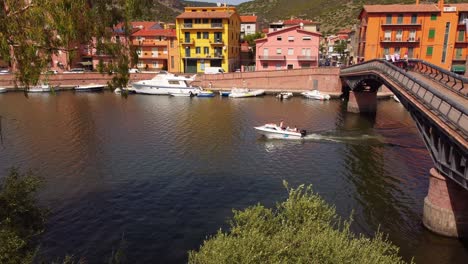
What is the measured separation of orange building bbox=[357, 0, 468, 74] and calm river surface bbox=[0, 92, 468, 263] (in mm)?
30561

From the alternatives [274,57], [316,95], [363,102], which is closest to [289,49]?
[274,57]

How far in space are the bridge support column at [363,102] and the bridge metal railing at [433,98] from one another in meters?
12.9

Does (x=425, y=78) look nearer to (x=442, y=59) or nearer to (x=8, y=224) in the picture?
(x=8, y=224)

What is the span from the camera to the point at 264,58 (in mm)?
95625

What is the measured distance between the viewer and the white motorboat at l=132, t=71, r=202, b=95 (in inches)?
3305

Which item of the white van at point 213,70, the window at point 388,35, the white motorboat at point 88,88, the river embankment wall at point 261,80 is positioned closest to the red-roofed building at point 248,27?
the white van at point 213,70

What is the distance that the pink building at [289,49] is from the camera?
93562 mm

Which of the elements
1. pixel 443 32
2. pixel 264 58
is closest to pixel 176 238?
pixel 264 58

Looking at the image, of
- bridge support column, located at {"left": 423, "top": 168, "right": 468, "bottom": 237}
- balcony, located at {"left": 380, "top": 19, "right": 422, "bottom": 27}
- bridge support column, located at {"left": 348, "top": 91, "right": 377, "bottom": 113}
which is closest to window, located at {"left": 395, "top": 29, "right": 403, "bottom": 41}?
balcony, located at {"left": 380, "top": 19, "right": 422, "bottom": 27}

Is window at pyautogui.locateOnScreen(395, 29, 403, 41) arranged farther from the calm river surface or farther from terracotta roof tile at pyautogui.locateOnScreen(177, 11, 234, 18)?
terracotta roof tile at pyautogui.locateOnScreen(177, 11, 234, 18)

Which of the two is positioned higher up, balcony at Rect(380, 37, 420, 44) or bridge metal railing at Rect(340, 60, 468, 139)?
balcony at Rect(380, 37, 420, 44)

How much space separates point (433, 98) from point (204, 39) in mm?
76997

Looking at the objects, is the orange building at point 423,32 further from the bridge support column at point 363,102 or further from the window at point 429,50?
the bridge support column at point 363,102

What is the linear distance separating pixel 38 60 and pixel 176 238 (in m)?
14.0
